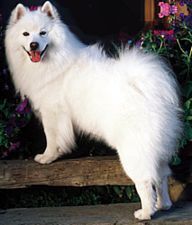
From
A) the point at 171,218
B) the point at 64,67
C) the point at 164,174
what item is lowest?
the point at 171,218

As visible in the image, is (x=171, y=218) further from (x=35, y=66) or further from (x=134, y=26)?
(x=134, y=26)

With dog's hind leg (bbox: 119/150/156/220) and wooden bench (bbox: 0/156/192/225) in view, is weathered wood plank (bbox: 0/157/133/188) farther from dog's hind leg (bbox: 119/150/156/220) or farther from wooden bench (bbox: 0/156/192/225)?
dog's hind leg (bbox: 119/150/156/220)

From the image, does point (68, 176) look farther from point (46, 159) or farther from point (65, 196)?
point (65, 196)

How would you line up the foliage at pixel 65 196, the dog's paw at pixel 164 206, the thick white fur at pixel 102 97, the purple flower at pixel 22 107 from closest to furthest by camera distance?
the thick white fur at pixel 102 97 → the dog's paw at pixel 164 206 → the purple flower at pixel 22 107 → the foliage at pixel 65 196

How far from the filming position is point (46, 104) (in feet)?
13.6

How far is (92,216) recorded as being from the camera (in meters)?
4.05

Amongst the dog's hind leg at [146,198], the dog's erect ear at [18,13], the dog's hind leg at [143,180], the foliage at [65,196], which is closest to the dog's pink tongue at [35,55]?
the dog's erect ear at [18,13]

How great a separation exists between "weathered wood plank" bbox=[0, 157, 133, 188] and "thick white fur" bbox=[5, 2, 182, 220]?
0.31 feet

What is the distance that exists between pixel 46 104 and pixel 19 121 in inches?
17.5

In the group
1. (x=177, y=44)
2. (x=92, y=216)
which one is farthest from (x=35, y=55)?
(x=92, y=216)

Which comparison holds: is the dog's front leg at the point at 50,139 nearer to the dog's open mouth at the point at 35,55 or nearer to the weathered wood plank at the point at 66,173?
the weathered wood plank at the point at 66,173

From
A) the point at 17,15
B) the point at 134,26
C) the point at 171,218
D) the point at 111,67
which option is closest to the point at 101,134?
the point at 111,67

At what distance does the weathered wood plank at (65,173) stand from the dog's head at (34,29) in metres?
0.85

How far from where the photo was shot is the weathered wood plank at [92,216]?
391cm
